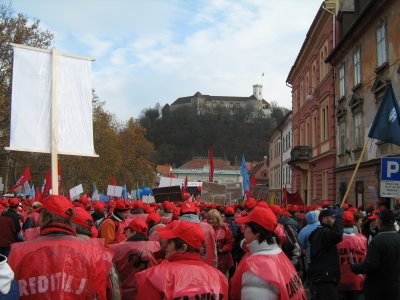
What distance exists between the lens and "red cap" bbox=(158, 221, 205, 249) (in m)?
3.50

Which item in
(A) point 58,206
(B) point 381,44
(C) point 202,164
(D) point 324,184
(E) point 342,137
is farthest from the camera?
(C) point 202,164

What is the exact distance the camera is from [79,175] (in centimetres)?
4828

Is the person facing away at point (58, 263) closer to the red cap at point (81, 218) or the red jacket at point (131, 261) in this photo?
the red cap at point (81, 218)

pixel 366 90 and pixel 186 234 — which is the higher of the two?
pixel 366 90

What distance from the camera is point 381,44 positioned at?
20562 millimetres

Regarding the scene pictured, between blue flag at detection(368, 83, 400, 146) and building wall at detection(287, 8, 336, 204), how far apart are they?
19.3 metres

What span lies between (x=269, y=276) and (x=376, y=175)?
18.1m

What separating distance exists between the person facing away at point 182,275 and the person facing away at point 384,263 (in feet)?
9.68

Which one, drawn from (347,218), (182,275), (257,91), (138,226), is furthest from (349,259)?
(257,91)

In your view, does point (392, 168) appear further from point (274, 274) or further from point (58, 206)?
point (58, 206)

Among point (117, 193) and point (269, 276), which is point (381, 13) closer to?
point (117, 193)

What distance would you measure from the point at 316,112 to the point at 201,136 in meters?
98.4

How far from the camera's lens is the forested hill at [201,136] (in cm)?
12731

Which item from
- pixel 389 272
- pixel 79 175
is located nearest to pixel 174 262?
pixel 389 272
